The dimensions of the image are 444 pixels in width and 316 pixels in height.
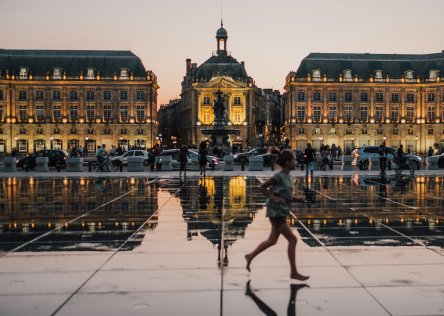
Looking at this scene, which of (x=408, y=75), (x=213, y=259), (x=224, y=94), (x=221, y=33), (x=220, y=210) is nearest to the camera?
(x=213, y=259)

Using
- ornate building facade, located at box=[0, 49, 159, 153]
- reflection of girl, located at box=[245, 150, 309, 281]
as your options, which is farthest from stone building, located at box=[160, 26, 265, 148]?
reflection of girl, located at box=[245, 150, 309, 281]

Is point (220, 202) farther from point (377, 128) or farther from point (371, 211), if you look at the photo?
point (377, 128)

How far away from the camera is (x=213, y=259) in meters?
8.77

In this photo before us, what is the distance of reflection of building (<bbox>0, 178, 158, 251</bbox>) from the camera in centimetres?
1044

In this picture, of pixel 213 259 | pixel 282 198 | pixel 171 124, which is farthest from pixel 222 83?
pixel 282 198

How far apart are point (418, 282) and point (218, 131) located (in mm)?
47303

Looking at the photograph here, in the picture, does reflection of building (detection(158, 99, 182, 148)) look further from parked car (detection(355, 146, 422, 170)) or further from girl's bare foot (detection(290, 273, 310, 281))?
girl's bare foot (detection(290, 273, 310, 281))

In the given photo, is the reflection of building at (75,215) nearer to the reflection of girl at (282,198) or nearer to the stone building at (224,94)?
the reflection of girl at (282,198)

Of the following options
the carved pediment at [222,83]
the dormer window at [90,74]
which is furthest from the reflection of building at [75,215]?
the carved pediment at [222,83]

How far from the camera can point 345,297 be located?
6.71 meters

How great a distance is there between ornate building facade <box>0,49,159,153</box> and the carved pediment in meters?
15.0

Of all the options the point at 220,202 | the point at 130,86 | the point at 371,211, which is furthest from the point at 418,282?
the point at 130,86

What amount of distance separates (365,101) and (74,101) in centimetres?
4985

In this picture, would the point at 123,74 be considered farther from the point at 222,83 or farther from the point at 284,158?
the point at 284,158
